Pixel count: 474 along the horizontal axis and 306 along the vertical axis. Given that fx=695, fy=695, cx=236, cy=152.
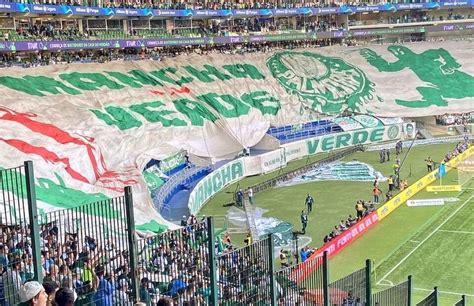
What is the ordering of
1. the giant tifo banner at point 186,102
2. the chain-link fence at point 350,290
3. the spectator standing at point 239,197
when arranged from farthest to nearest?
the spectator standing at point 239,197 < the giant tifo banner at point 186,102 < the chain-link fence at point 350,290

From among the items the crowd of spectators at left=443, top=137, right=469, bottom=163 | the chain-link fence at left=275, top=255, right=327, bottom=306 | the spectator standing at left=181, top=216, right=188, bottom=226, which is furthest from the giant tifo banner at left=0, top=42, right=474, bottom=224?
the chain-link fence at left=275, top=255, right=327, bottom=306

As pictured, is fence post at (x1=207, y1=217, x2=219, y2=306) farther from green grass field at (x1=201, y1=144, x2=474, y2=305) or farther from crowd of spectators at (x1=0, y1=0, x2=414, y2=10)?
crowd of spectators at (x1=0, y1=0, x2=414, y2=10)

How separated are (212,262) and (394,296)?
5574mm

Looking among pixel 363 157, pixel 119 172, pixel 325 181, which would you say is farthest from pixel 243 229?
pixel 363 157

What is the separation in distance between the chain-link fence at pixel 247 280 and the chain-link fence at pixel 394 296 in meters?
3.41

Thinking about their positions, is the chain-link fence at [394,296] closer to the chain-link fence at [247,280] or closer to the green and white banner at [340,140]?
the chain-link fence at [247,280]

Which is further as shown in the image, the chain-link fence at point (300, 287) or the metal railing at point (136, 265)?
the chain-link fence at point (300, 287)

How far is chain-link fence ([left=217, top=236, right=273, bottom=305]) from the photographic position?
10625 mm

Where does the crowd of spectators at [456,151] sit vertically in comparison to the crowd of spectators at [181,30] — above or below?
below

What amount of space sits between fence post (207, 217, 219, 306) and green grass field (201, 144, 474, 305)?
12.9 meters

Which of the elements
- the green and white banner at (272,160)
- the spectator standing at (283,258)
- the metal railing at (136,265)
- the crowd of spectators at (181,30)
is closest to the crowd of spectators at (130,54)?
the crowd of spectators at (181,30)

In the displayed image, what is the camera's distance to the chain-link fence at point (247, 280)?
10625mm

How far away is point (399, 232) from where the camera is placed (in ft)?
90.7

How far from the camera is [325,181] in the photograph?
37.0m
